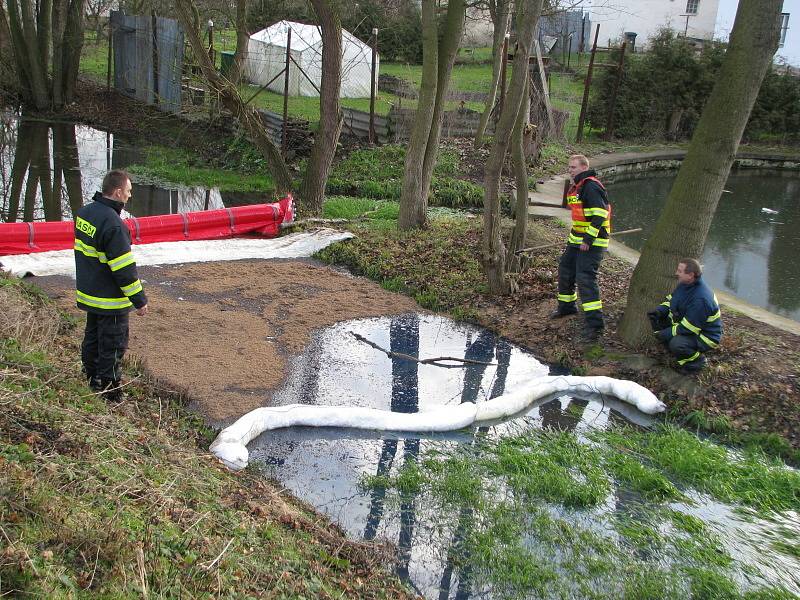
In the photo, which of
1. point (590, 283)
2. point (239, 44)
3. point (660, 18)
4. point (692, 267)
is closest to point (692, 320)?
point (692, 267)

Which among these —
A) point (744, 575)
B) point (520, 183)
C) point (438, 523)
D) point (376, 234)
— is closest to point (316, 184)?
point (376, 234)

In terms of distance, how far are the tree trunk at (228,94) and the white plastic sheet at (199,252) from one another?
280cm

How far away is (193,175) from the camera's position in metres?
18.3

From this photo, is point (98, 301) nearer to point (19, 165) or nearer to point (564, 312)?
point (564, 312)

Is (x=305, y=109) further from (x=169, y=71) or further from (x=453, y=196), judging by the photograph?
(x=453, y=196)

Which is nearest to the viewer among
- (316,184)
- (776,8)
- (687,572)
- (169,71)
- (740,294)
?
(687,572)

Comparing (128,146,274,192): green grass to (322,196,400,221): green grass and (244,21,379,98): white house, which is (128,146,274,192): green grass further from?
(244,21,379,98): white house

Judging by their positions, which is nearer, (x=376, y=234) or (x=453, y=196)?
(x=376, y=234)

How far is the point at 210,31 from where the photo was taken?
1936 cm

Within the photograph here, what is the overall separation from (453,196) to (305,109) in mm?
9358

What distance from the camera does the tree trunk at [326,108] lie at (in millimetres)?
13711

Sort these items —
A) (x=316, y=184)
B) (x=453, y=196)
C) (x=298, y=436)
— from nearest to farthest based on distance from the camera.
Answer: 1. (x=298, y=436)
2. (x=316, y=184)
3. (x=453, y=196)

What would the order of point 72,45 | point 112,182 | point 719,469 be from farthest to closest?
point 72,45, point 719,469, point 112,182

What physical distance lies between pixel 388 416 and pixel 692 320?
326cm
